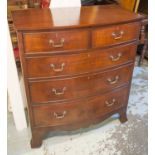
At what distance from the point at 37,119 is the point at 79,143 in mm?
430

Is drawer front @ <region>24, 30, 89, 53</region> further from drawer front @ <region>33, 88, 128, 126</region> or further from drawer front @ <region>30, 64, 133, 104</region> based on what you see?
drawer front @ <region>33, 88, 128, 126</region>

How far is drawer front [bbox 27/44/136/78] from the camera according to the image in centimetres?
122

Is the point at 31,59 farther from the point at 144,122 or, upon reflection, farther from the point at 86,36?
the point at 144,122

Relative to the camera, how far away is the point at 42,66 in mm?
1229

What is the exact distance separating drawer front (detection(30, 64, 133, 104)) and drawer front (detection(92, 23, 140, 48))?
0.74 ft

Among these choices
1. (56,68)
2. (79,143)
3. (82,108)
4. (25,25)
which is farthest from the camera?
(79,143)

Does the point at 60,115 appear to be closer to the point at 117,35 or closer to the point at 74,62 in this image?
the point at 74,62

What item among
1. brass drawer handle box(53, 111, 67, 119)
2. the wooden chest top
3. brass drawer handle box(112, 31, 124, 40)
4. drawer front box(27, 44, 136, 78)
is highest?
the wooden chest top

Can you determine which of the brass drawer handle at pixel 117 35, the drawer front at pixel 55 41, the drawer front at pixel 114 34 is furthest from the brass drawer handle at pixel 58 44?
the brass drawer handle at pixel 117 35

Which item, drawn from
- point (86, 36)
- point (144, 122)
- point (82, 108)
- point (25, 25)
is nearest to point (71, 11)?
point (86, 36)

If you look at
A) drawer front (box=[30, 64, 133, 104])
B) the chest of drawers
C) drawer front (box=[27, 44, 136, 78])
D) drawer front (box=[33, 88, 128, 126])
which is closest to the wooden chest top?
the chest of drawers

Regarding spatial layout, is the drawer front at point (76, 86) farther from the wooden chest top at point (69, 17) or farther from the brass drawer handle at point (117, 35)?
the wooden chest top at point (69, 17)

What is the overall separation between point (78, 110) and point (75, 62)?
1.30 ft

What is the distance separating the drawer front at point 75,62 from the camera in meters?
1.22
